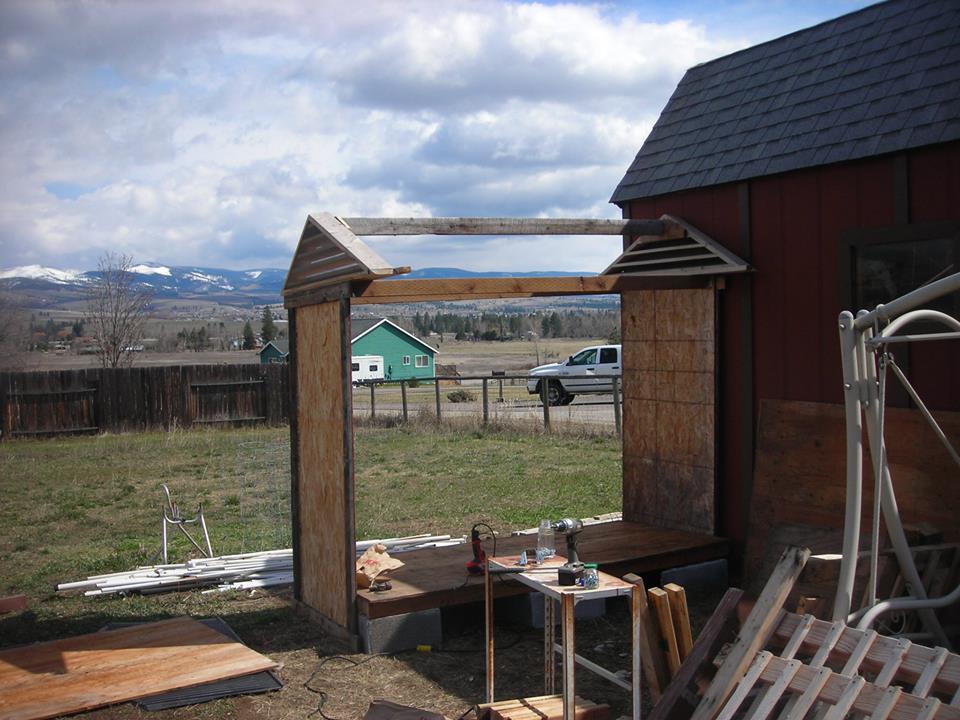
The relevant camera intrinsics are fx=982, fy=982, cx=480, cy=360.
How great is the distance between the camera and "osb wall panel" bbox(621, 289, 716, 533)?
813 cm

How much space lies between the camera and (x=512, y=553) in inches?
298

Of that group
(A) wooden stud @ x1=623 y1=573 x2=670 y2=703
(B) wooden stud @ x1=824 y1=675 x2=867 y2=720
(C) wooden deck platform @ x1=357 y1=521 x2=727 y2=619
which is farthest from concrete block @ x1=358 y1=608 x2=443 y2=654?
(B) wooden stud @ x1=824 y1=675 x2=867 y2=720

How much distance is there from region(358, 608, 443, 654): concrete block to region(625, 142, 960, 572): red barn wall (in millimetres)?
2752

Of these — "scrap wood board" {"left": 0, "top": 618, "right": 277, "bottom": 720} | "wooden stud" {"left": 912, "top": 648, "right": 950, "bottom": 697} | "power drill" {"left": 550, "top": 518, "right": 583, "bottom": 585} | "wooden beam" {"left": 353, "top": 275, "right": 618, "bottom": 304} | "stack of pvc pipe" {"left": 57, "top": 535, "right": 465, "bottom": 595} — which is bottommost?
"scrap wood board" {"left": 0, "top": 618, "right": 277, "bottom": 720}

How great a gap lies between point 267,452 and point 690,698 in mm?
13441

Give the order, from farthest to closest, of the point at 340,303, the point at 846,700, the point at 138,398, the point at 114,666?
1. the point at 138,398
2. the point at 340,303
3. the point at 114,666
4. the point at 846,700

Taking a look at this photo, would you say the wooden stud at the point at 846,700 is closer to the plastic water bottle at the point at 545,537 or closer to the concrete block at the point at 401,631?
the plastic water bottle at the point at 545,537

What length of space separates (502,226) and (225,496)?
6.78 m

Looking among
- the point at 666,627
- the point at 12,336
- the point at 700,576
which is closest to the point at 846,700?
the point at 666,627

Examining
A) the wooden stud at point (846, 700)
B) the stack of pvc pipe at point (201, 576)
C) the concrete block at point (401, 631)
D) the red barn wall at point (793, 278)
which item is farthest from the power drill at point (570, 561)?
the stack of pvc pipe at point (201, 576)

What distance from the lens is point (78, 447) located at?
18.9 m

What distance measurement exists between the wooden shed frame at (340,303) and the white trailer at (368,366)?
44.3m

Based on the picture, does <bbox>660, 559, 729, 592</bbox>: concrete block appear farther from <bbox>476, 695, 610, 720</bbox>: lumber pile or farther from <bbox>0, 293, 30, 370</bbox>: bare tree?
<bbox>0, 293, 30, 370</bbox>: bare tree

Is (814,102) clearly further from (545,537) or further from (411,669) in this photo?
(411,669)
